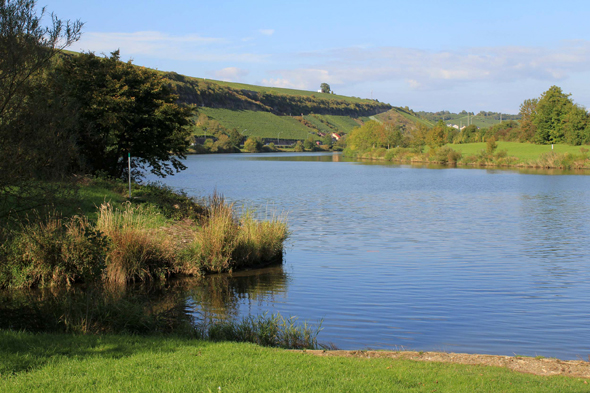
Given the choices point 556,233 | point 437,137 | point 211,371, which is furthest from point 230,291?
point 437,137

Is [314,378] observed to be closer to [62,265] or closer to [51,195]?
[51,195]

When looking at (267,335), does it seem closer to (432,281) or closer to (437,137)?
(432,281)

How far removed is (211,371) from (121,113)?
16810 millimetres

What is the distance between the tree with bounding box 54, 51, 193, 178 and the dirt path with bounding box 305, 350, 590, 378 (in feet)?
52.0

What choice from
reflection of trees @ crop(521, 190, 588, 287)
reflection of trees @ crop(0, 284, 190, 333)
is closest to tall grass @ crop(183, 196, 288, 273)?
reflection of trees @ crop(0, 284, 190, 333)

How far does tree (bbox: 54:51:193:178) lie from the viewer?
2087cm

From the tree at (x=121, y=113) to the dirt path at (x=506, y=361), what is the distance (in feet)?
52.0

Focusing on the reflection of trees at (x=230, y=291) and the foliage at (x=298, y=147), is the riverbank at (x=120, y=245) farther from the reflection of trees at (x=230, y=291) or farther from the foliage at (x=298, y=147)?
the foliage at (x=298, y=147)

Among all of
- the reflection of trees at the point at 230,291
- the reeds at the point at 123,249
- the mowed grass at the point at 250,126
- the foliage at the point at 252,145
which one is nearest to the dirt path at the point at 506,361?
the reflection of trees at the point at 230,291

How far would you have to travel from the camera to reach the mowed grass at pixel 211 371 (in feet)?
17.9

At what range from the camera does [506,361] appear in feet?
23.4


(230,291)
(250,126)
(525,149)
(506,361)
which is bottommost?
(230,291)

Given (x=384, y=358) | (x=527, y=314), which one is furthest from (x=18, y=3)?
(x=527, y=314)

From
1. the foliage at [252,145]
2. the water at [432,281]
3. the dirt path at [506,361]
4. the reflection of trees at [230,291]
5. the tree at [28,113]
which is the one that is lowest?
the reflection of trees at [230,291]
